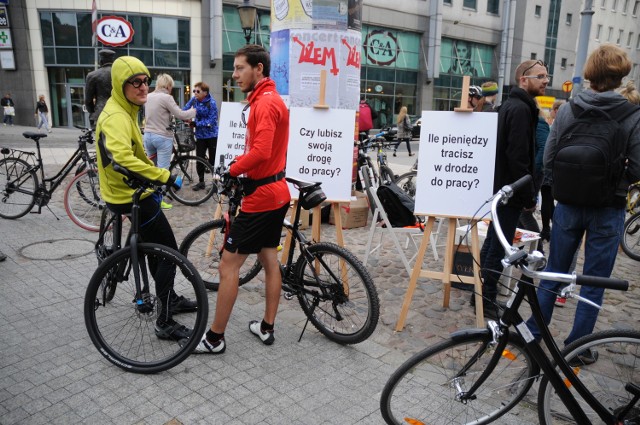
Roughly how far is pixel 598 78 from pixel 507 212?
123 centimetres

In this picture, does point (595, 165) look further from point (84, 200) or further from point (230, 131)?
point (84, 200)

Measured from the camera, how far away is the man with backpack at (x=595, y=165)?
3.13m

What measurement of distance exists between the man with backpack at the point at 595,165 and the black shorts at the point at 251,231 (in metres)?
1.87

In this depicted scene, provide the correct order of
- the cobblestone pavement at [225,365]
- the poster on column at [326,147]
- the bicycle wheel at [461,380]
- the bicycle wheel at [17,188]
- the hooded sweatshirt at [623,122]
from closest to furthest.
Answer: the bicycle wheel at [461,380]
the cobblestone pavement at [225,365]
the hooded sweatshirt at [623,122]
the poster on column at [326,147]
the bicycle wheel at [17,188]

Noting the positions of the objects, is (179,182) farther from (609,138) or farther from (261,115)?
(609,138)

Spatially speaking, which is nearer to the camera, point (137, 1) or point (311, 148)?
point (311, 148)

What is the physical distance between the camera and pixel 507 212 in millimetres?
4043

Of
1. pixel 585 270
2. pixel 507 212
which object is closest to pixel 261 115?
pixel 507 212

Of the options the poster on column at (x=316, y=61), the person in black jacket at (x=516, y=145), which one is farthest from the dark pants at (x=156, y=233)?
the poster on column at (x=316, y=61)

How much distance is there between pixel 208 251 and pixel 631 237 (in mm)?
5430

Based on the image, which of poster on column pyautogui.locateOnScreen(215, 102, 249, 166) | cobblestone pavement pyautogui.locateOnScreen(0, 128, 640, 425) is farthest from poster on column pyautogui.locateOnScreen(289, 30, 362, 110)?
cobblestone pavement pyautogui.locateOnScreen(0, 128, 640, 425)

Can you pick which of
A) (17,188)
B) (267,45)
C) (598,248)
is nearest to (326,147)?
(598,248)

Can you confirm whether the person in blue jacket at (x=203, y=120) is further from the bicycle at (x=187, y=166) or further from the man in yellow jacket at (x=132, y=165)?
the man in yellow jacket at (x=132, y=165)

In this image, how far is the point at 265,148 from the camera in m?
3.22
